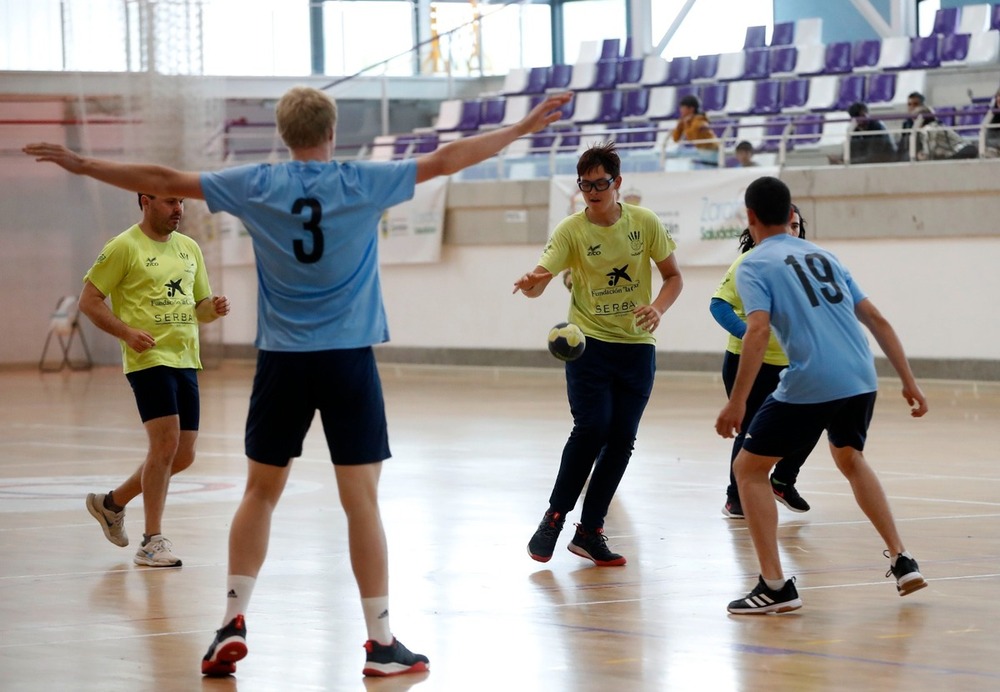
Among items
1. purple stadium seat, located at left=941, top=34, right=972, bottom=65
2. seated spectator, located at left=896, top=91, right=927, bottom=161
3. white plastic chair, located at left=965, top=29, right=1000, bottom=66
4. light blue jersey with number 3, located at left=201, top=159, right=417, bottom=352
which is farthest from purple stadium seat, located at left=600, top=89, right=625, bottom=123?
light blue jersey with number 3, located at left=201, top=159, right=417, bottom=352

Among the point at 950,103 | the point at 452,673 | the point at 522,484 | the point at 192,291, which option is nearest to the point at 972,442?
the point at 522,484

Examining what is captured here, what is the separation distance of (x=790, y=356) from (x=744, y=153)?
1546cm

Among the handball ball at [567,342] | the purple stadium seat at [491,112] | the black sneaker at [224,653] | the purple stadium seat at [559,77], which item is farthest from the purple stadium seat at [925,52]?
the black sneaker at [224,653]

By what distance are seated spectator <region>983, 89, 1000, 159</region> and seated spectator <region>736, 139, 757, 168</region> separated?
3.18 meters

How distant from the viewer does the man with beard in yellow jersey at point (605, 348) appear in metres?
8.00

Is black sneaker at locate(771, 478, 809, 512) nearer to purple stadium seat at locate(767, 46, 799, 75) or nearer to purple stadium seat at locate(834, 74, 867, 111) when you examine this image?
purple stadium seat at locate(834, 74, 867, 111)

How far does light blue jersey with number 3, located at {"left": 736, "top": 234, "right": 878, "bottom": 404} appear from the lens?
6.46 metres

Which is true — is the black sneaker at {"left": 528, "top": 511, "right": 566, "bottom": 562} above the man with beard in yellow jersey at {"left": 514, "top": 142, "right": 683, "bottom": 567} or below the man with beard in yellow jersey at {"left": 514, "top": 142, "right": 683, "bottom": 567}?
below

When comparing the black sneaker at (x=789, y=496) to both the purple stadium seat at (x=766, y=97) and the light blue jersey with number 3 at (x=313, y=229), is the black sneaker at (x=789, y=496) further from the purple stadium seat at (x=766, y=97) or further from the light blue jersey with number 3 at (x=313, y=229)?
the purple stadium seat at (x=766, y=97)

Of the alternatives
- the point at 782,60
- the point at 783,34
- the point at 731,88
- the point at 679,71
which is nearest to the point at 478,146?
the point at 731,88

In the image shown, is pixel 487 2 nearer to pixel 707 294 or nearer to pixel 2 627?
pixel 707 294

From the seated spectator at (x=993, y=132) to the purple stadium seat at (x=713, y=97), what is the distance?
608 cm

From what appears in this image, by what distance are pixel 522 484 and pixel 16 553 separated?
149 inches

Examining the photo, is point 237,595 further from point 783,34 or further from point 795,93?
point 783,34
